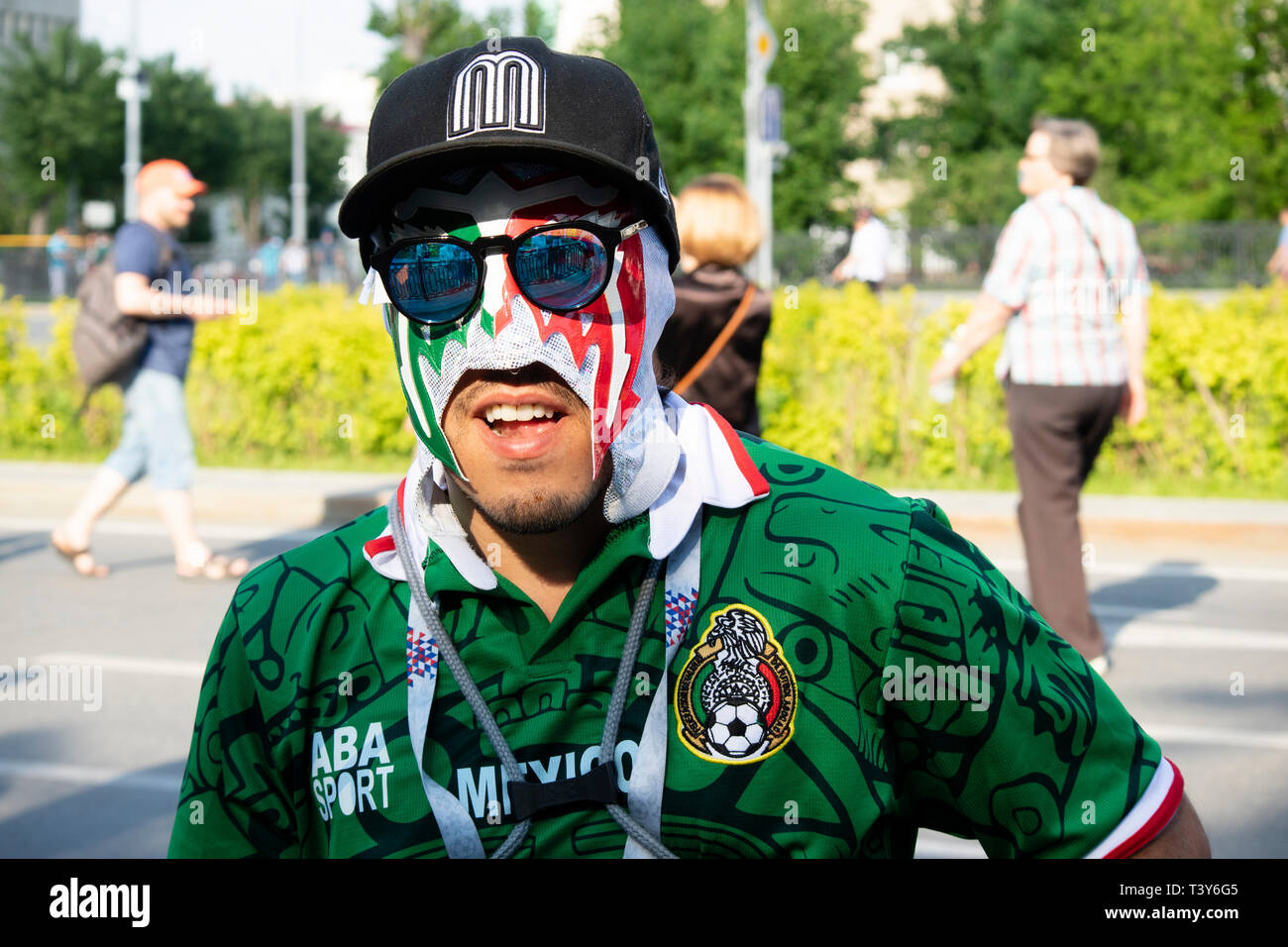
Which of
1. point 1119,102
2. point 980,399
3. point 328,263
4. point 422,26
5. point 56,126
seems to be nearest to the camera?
point 980,399

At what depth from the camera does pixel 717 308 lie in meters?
6.30

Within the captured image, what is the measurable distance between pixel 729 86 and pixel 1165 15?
38.0 ft

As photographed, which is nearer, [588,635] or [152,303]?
[588,635]

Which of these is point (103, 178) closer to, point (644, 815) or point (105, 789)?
point (105, 789)

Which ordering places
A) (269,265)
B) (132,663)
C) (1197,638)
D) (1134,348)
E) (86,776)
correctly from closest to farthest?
1. (86,776)
2. (1134,348)
3. (132,663)
4. (1197,638)
5. (269,265)

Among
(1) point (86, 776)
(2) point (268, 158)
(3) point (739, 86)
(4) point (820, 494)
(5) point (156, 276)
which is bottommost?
(1) point (86, 776)

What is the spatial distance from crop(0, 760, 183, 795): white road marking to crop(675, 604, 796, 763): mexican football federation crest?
3798 millimetres

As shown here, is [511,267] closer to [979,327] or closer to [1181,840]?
[1181,840]

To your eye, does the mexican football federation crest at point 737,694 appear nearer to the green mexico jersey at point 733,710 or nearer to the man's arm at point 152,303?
the green mexico jersey at point 733,710

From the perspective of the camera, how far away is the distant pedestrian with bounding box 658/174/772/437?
6.30 m

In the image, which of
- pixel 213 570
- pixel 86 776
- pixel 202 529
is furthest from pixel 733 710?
pixel 202 529

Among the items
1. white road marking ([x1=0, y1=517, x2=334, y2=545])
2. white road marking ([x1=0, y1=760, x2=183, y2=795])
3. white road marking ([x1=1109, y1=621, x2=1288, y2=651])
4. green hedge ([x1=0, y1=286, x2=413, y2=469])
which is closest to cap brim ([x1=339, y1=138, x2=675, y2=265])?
white road marking ([x1=0, y1=760, x2=183, y2=795])

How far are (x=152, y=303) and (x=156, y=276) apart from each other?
21 centimetres
